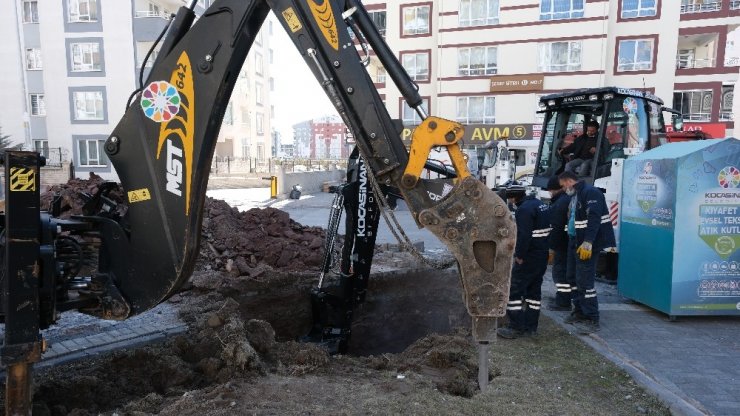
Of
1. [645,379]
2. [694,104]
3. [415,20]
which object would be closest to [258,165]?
[415,20]

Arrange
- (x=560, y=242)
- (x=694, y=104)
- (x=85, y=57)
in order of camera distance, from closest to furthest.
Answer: (x=560, y=242), (x=694, y=104), (x=85, y=57)

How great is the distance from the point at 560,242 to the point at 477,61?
1004 inches

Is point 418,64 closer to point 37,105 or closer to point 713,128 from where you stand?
point 713,128

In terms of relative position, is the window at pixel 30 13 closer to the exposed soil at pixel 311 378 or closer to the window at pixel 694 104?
the exposed soil at pixel 311 378

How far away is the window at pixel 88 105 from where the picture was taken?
29.8 m

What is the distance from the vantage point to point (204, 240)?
27.8ft

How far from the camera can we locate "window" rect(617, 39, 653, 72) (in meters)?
27.6

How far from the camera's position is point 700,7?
1114 inches

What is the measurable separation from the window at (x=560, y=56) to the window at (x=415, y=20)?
282 inches

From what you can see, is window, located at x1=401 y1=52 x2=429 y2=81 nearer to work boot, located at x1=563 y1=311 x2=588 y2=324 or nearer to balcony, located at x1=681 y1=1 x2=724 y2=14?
balcony, located at x1=681 y1=1 x2=724 y2=14

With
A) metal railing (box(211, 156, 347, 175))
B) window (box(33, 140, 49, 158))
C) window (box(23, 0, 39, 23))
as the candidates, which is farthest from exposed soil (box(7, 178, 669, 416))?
window (box(23, 0, 39, 23))

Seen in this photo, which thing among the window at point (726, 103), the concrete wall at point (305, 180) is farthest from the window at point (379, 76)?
the window at point (726, 103)

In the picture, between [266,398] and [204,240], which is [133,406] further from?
[204,240]

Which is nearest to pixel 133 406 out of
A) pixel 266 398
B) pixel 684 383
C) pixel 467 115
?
pixel 266 398
